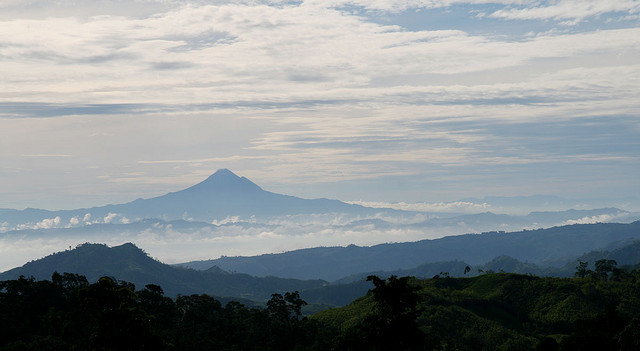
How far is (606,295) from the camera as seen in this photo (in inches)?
7849

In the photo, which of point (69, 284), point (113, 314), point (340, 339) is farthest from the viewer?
point (69, 284)

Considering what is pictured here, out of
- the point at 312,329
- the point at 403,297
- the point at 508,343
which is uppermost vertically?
the point at 403,297

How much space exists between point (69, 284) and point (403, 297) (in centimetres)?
10591

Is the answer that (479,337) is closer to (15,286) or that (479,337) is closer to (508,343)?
(508,343)

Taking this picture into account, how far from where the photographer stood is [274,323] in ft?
454

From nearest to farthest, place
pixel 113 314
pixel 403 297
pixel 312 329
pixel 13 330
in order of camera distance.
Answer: pixel 113 314 < pixel 403 297 < pixel 13 330 < pixel 312 329

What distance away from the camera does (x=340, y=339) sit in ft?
293

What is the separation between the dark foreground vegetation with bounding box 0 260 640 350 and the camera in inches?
2613

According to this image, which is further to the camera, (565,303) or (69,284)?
(565,303)

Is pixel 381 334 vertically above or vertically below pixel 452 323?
above

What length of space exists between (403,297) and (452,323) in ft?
363

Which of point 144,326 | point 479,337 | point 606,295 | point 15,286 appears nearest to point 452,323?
point 479,337

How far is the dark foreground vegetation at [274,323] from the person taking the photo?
218 feet

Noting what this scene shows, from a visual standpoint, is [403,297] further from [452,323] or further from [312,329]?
[452,323]
